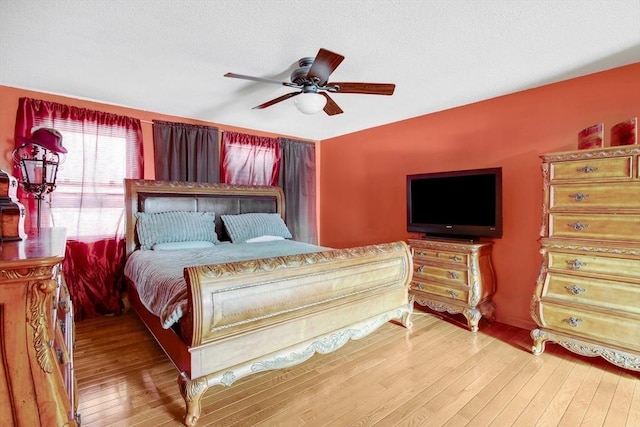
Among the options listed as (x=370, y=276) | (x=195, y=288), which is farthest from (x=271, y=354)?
(x=370, y=276)

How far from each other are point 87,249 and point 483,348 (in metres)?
3.97

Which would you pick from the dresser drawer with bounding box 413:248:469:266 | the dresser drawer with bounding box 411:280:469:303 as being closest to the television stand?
the dresser drawer with bounding box 413:248:469:266

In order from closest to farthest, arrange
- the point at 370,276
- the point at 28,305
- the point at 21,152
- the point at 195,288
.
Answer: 1. the point at 28,305
2. the point at 195,288
3. the point at 370,276
4. the point at 21,152

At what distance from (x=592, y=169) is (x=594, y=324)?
1.12 metres

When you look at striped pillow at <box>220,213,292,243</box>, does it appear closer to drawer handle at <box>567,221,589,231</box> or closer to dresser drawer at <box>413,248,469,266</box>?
dresser drawer at <box>413,248,469,266</box>

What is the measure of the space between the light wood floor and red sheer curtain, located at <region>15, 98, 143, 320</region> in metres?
0.77

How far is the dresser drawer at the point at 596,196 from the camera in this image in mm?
2102

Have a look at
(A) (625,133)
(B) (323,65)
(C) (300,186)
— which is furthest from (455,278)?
(C) (300,186)

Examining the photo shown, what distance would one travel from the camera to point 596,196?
2.23 meters

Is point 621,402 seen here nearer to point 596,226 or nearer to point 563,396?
point 563,396

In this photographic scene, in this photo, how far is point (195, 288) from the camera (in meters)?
1.63

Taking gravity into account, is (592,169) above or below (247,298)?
above

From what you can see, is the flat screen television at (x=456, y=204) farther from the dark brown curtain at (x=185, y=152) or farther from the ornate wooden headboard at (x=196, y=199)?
the dark brown curtain at (x=185, y=152)

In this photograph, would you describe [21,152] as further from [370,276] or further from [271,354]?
[370,276]
